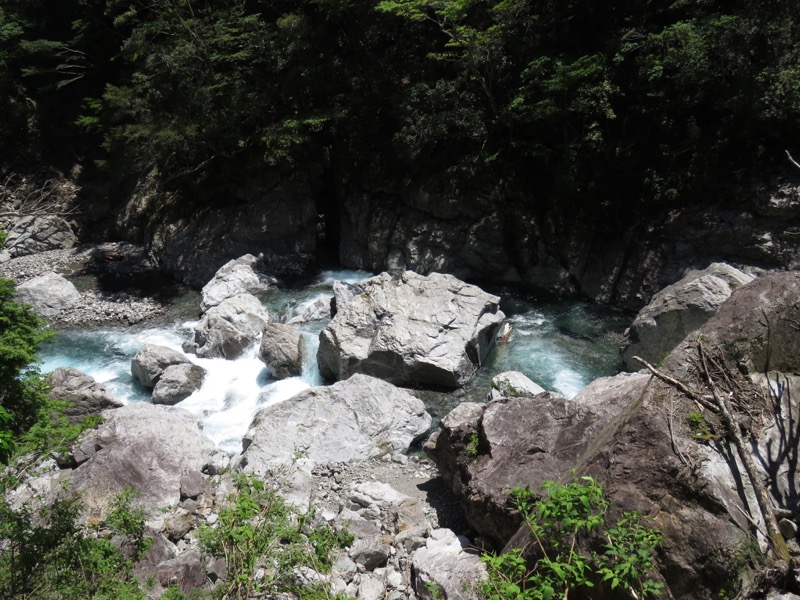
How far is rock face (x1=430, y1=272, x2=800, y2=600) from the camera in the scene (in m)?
5.93

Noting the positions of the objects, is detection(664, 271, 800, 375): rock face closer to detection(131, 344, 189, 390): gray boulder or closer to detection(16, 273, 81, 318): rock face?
detection(131, 344, 189, 390): gray boulder

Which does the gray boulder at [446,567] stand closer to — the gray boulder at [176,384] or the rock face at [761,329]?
the rock face at [761,329]

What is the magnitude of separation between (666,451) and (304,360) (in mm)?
9689

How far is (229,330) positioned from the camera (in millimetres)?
15352

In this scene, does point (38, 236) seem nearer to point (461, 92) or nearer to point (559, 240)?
point (461, 92)

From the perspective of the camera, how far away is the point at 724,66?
48.0ft

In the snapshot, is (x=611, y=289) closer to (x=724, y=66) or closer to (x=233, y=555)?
(x=724, y=66)

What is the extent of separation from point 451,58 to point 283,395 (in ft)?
36.3

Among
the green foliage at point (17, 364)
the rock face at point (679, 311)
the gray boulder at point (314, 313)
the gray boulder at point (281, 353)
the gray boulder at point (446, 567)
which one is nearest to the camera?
the gray boulder at point (446, 567)

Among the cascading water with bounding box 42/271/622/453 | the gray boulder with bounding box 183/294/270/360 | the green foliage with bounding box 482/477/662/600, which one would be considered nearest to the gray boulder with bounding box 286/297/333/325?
the cascading water with bounding box 42/271/622/453

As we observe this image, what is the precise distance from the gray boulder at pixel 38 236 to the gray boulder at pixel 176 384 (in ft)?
40.2

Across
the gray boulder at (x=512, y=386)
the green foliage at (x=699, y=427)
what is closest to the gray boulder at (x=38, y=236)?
the gray boulder at (x=512, y=386)

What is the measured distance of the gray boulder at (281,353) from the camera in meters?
14.3

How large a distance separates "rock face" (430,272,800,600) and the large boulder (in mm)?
4292
